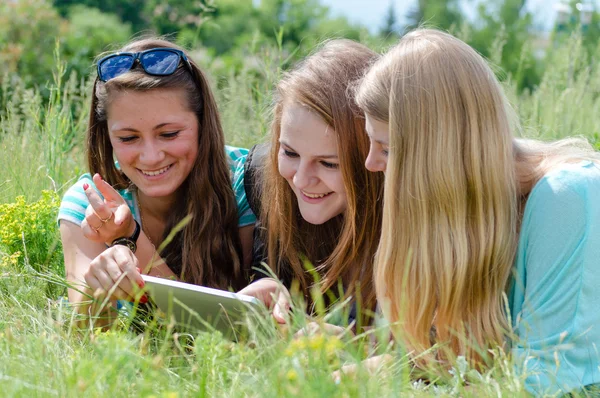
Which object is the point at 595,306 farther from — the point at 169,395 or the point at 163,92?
the point at 163,92

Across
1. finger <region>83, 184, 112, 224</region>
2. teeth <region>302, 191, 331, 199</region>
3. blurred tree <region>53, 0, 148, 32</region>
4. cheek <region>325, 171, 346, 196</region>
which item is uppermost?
cheek <region>325, 171, 346, 196</region>

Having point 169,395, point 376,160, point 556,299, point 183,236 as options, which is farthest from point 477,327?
point 183,236

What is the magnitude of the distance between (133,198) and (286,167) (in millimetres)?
971

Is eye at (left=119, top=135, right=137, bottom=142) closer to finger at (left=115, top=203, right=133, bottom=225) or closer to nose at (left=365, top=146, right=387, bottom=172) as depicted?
finger at (left=115, top=203, right=133, bottom=225)

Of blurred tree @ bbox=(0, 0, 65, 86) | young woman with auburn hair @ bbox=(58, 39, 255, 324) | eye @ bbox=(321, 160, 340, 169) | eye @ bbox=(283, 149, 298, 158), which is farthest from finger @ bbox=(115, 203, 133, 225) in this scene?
blurred tree @ bbox=(0, 0, 65, 86)

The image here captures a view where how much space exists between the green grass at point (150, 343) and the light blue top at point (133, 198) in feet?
0.57

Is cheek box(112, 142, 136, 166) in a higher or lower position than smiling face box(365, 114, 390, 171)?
lower

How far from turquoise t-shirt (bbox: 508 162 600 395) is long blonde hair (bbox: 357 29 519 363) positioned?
10 centimetres

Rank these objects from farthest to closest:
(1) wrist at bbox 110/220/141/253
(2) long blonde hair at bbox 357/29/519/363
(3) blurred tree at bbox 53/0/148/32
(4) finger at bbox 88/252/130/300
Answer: (3) blurred tree at bbox 53/0/148/32 → (1) wrist at bbox 110/220/141/253 → (4) finger at bbox 88/252/130/300 → (2) long blonde hair at bbox 357/29/519/363

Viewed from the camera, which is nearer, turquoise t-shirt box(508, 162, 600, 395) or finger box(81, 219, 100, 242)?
turquoise t-shirt box(508, 162, 600, 395)

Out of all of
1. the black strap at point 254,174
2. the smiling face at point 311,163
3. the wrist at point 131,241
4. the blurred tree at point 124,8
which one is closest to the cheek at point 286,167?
the smiling face at point 311,163

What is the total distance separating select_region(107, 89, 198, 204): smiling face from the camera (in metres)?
3.28

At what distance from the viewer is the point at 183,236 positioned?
3430 mm

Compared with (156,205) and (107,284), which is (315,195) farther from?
(156,205)
